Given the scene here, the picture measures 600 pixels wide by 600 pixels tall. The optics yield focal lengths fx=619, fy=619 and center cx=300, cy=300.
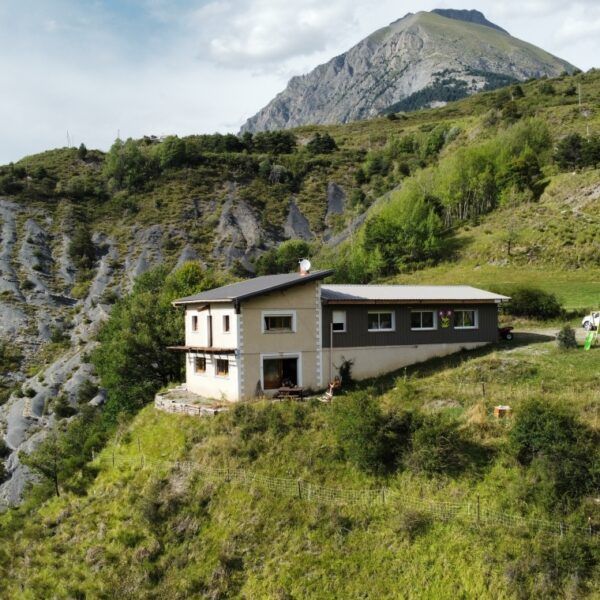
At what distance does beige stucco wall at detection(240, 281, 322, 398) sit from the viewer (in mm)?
30375

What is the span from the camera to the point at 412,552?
772 inches

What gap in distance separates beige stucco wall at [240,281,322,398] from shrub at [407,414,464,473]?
9467 mm

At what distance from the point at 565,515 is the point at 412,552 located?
16.0 ft

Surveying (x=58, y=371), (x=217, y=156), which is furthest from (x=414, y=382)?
(x=217, y=156)

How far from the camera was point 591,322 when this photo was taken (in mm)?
36719

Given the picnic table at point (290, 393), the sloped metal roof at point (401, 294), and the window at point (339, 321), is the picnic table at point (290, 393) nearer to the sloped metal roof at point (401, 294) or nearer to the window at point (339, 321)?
the window at point (339, 321)

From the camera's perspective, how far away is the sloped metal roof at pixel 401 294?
108ft

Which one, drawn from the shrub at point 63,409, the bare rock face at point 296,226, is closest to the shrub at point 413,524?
the shrub at point 63,409

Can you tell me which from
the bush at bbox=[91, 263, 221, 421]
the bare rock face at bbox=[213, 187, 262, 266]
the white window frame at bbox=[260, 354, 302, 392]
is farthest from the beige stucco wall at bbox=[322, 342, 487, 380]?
the bare rock face at bbox=[213, 187, 262, 266]

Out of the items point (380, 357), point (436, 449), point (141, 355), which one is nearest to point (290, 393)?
point (380, 357)

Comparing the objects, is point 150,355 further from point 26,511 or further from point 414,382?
point 414,382

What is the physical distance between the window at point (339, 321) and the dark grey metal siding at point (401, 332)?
0.17m

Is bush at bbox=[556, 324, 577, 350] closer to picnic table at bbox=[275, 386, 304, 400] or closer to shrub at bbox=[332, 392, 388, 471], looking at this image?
shrub at bbox=[332, 392, 388, 471]

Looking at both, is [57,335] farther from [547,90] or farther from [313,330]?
[547,90]
